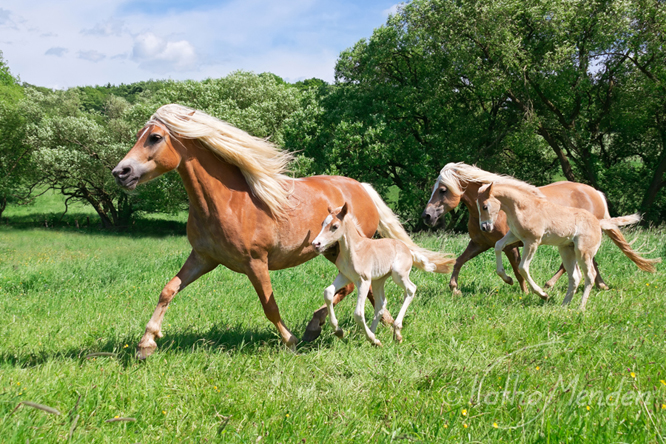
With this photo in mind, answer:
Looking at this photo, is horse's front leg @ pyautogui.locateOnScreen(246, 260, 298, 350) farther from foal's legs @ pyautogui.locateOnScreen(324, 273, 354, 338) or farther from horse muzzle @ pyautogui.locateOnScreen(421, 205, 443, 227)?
horse muzzle @ pyautogui.locateOnScreen(421, 205, 443, 227)

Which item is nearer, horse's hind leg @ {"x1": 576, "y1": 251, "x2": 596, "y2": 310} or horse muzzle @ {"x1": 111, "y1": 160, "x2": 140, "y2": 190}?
horse muzzle @ {"x1": 111, "y1": 160, "x2": 140, "y2": 190}

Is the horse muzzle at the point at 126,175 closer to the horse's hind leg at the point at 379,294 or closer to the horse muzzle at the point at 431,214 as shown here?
the horse's hind leg at the point at 379,294

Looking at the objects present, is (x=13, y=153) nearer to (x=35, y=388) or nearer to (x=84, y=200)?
(x=84, y=200)

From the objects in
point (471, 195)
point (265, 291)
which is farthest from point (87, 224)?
point (265, 291)

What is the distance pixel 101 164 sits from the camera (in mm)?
30219

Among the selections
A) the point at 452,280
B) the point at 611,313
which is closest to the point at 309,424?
the point at 611,313

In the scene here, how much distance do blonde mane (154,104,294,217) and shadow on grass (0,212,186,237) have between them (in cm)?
2932

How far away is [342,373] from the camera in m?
3.97

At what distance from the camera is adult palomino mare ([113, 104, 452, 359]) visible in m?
4.16

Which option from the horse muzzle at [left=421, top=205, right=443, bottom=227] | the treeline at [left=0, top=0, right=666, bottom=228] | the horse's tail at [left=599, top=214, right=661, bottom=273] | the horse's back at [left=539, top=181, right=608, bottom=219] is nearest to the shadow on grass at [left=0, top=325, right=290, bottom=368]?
the horse muzzle at [left=421, top=205, right=443, bottom=227]

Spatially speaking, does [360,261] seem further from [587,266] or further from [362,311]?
[587,266]

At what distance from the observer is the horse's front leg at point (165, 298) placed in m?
4.26

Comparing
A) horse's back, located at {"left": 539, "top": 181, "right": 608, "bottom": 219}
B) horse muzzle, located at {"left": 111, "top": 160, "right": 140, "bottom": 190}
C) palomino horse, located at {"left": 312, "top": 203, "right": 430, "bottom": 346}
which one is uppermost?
horse muzzle, located at {"left": 111, "top": 160, "right": 140, "bottom": 190}

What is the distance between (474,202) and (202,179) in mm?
5103
